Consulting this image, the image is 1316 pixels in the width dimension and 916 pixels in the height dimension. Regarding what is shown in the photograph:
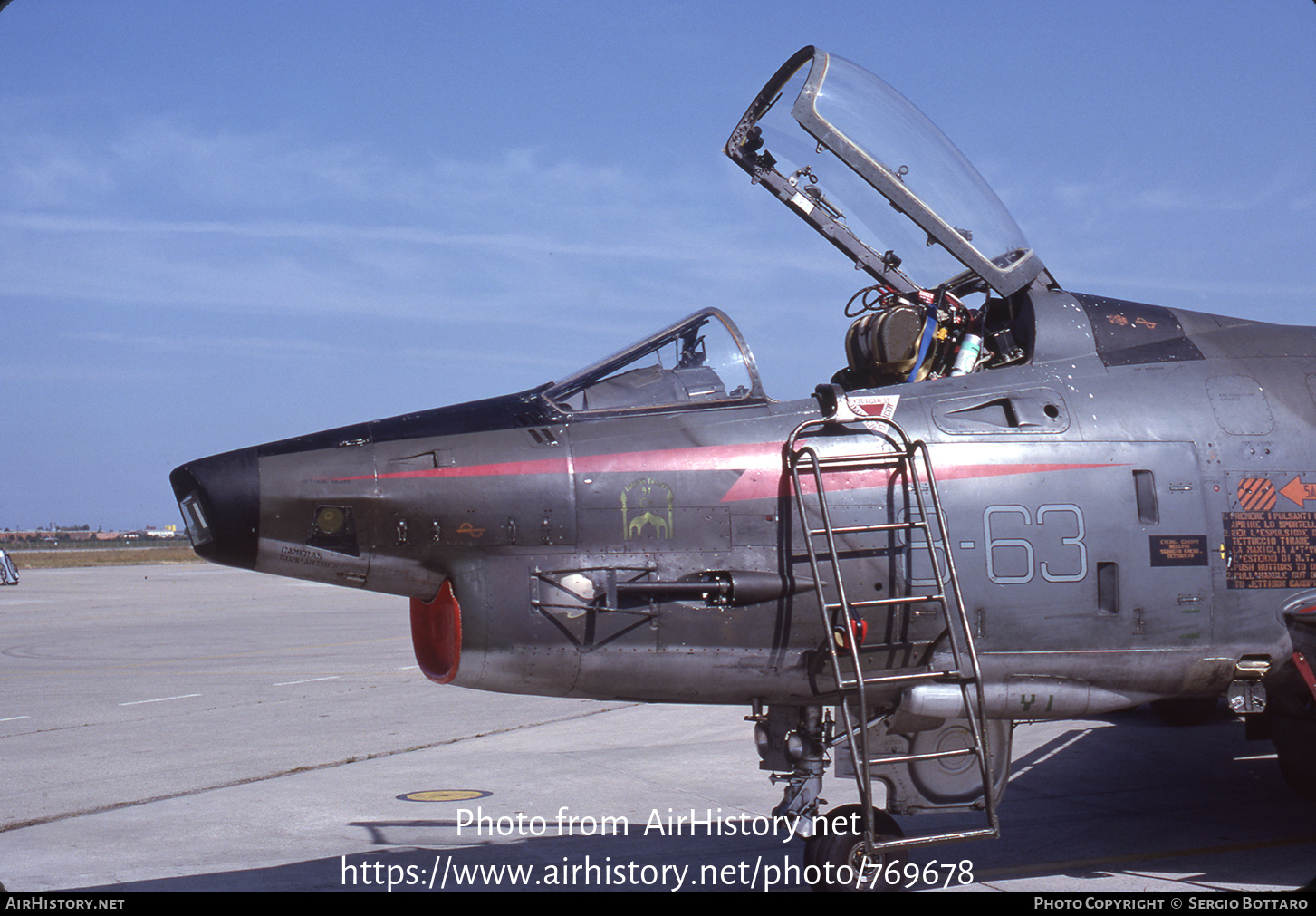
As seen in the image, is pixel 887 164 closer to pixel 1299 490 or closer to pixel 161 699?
pixel 1299 490

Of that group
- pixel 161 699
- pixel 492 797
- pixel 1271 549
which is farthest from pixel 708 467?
pixel 161 699

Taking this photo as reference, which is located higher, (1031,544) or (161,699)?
(1031,544)

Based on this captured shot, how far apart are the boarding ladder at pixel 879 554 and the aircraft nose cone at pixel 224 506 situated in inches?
100

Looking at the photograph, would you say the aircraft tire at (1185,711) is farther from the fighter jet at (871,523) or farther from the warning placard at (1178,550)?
the warning placard at (1178,550)

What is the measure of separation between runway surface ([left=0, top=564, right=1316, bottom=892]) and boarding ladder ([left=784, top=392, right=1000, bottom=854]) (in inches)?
59.0

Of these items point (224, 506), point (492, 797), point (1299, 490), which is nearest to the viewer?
point (224, 506)

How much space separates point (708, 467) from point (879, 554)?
0.96m

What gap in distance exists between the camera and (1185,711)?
1158 cm

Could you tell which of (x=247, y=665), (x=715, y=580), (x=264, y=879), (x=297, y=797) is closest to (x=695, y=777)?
(x=297, y=797)

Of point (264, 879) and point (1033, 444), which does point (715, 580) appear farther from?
point (264, 879)

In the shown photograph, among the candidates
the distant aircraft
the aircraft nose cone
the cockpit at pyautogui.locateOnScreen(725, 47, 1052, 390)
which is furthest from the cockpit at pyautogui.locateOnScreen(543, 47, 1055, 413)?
the distant aircraft

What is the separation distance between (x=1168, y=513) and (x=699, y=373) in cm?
267

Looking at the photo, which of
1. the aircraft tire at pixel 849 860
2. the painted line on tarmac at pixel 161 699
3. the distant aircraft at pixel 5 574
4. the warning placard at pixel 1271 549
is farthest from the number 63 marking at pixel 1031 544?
the distant aircraft at pixel 5 574
